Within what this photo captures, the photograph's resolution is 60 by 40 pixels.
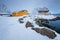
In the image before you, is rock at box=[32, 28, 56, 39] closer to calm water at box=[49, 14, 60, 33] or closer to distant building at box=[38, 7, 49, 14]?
calm water at box=[49, 14, 60, 33]

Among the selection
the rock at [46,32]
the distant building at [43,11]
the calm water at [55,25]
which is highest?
the distant building at [43,11]

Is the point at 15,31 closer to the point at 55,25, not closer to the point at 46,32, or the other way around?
the point at 46,32

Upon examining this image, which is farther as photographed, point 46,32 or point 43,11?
point 43,11

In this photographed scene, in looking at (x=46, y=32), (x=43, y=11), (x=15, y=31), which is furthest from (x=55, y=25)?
(x=15, y=31)

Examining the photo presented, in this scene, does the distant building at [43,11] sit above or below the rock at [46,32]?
above

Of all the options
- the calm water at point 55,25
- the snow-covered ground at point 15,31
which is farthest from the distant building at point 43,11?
the calm water at point 55,25

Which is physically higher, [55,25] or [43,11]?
[43,11]

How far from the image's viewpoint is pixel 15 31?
1.84 meters

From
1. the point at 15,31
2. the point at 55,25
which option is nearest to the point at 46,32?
the point at 55,25

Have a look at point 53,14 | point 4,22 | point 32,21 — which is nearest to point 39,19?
point 32,21

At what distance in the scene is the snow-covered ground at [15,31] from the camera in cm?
179

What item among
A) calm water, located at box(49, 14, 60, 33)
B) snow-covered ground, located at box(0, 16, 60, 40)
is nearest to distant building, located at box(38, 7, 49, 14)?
snow-covered ground, located at box(0, 16, 60, 40)

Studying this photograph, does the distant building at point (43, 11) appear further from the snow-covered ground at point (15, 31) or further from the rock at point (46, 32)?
the rock at point (46, 32)

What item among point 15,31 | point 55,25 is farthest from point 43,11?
point 15,31
